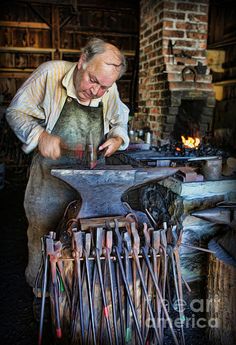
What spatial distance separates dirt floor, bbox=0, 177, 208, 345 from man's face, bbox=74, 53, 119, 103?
5.42 ft

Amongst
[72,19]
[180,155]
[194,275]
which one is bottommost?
[194,275]

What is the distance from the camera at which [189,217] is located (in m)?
2.63

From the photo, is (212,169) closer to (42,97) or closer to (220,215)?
(220,215)

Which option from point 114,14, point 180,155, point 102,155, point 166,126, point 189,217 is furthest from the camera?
point 114,14

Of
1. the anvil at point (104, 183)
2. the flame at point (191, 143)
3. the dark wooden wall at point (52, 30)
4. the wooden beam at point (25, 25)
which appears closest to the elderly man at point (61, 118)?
the anvil at point (104, 183)

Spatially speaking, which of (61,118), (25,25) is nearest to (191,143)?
(61,118)

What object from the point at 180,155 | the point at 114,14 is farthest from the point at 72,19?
the point at 180,155

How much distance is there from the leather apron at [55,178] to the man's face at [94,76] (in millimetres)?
178

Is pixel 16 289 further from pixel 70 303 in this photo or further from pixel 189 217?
pixel 189 217

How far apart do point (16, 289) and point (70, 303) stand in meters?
1.37

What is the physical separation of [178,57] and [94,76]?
2.76 meters

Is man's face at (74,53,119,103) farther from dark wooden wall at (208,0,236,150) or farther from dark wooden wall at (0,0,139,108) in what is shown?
dark wooden wall at (0,0,139,108)

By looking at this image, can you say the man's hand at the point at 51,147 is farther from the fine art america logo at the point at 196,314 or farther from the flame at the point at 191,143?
the flame at the point at 191,143

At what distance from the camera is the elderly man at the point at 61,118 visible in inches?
71.5
